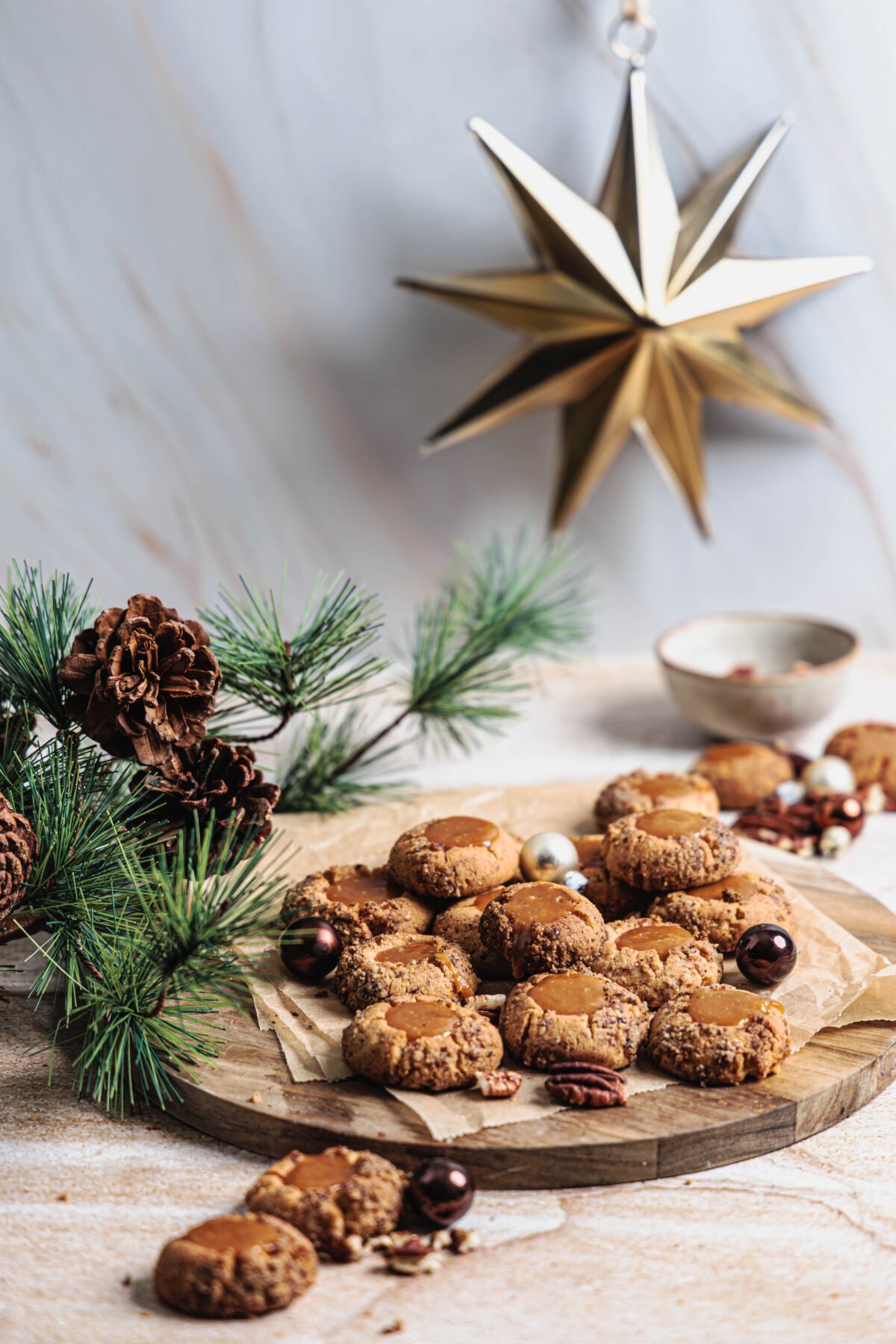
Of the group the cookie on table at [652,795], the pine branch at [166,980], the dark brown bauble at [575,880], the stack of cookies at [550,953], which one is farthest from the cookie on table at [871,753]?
the pine branch at [166,980]

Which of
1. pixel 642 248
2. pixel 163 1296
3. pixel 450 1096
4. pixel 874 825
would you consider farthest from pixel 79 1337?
pixel 642 248

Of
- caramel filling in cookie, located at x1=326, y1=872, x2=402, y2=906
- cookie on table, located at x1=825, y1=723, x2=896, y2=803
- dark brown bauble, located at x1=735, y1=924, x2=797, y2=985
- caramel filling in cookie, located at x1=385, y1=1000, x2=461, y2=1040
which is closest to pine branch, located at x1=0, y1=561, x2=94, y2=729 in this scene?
caramel filling in cookie, located at x1=326, y1=872, x2=402, y2=906

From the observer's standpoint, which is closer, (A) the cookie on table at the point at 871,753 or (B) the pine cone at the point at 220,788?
(B) the pine cone at the point at 220,788

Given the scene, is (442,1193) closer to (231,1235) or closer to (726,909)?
(231,1235)

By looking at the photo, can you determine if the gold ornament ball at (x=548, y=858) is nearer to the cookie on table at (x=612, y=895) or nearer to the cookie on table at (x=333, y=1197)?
the cookie on table at (x=612, y=895)

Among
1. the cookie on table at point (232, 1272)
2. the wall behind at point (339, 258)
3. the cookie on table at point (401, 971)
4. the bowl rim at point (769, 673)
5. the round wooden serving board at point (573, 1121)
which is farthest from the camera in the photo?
the wall behind at point (339, 258)

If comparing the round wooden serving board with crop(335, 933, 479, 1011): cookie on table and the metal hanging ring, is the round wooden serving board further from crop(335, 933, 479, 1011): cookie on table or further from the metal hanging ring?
the metal hanging ring

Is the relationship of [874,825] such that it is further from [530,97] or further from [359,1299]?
[530,97]
